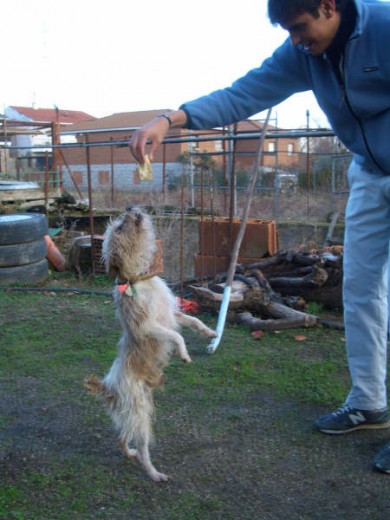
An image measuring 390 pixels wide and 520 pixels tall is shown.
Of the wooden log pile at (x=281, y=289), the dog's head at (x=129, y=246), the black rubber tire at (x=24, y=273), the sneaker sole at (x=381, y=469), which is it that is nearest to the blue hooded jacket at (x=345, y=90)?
the dog's head at (x=129, y=246)

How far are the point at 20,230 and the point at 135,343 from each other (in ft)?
16.2

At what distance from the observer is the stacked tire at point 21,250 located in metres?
7.46

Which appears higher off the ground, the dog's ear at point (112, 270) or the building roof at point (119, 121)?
the building roof at point (119, 121)

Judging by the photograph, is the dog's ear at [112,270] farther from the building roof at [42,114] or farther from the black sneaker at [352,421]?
the building roof at [42,114]

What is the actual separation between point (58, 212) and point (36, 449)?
376 inches

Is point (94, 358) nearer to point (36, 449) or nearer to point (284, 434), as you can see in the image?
point (36, 449)

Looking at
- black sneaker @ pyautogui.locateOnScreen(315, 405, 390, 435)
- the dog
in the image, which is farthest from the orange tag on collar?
black sneaker @ pyautogui.locateOnScreen(315, 405, 390, 435)

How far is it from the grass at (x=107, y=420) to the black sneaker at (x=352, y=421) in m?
0.19

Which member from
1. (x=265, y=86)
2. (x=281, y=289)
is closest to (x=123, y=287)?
(x=265, y=86)

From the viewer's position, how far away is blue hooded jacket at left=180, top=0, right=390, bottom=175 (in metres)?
2.63

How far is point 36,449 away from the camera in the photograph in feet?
10.6

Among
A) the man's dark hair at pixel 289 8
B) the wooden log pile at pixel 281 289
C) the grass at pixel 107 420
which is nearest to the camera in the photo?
the man's dark hair at pixel 289 8

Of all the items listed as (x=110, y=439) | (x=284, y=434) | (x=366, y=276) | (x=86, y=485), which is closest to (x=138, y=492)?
(x=86, y=485)

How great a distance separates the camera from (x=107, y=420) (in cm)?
357
